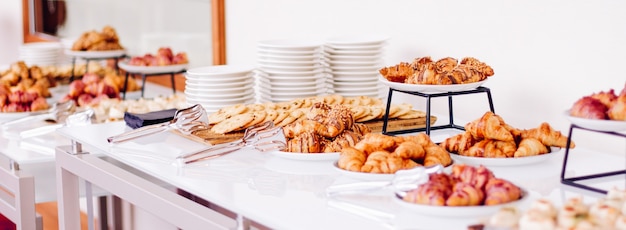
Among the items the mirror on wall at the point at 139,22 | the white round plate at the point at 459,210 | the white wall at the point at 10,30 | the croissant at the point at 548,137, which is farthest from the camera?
the white wall at the point at 10,30

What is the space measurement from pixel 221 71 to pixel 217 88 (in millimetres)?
86

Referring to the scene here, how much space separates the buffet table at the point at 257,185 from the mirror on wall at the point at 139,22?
131 cm

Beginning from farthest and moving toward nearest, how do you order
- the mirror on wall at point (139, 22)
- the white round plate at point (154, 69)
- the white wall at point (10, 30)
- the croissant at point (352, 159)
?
the white wall at point (10, 30) → the mirror on wall at point (139, 22) → the white round plate at point (154, 69) → the croissant at point (352, 159)

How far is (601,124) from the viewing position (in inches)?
46.3

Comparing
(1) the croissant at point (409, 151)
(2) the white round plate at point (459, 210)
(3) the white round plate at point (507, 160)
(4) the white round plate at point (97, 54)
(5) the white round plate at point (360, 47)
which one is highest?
(5) the white round plate at point (360, 47)

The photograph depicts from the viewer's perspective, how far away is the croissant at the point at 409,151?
Answer: 4.32ft

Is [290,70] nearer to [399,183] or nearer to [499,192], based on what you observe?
[399,183]

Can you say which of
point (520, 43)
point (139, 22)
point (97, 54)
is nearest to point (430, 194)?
point (520, 43)

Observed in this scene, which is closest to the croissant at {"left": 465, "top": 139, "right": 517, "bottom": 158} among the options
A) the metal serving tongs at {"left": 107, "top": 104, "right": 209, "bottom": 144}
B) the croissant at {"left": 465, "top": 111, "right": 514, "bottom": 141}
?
the croissant at {"left": 465, "top": 111, "right": 514, "bottom": 141}

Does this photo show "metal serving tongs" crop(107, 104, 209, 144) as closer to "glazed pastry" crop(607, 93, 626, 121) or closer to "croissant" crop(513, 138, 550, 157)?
"croissant" crop(513, 138, 550, 157)

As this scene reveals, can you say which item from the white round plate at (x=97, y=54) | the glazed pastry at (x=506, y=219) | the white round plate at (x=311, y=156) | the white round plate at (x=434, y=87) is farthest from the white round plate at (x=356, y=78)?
the white round plate at (x=97, y=54)

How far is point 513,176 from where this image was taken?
1.33m

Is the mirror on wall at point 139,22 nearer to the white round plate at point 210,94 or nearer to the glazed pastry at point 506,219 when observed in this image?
the white round plate at point 210,94

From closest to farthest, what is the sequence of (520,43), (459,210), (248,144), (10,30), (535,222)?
(535,222), (459,210), (248,144), (520,43), (10,30)
